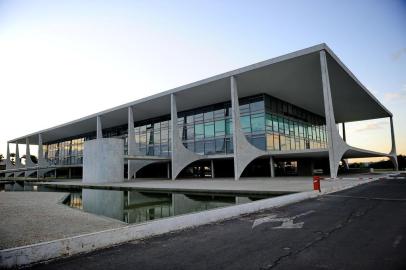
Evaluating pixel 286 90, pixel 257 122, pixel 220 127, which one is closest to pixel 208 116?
pixel 220 127

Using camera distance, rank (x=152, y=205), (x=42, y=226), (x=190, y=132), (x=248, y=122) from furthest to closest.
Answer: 1. (x=190, y=132)
2. (x=248, y=122)
3. (x=152, y=205)
4. (x=42, y=226)

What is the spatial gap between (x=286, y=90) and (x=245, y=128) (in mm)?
6969

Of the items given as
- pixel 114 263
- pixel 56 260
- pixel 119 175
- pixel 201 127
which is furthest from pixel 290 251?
pixel 201 127

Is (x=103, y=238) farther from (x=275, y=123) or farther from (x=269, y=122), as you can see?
(x=275, y=123)

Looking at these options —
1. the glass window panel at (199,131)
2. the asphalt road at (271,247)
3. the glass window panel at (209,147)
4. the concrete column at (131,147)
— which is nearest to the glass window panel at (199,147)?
the glass window panel at (209,147)

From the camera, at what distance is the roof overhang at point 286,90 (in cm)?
2778

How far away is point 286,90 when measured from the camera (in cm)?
3459

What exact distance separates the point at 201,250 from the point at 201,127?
35.2 metres

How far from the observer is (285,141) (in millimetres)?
37125

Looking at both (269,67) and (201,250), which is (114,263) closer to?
(201,250)

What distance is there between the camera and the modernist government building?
28688mm

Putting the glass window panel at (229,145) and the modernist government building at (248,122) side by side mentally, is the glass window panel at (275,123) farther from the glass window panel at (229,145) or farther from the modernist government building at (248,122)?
the glass window panel at (229,145)

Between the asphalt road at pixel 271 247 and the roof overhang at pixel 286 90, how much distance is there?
2183 cm

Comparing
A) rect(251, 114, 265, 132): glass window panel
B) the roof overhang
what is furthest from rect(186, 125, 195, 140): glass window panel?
rect(251, 114, 265, 132): glass window panel
